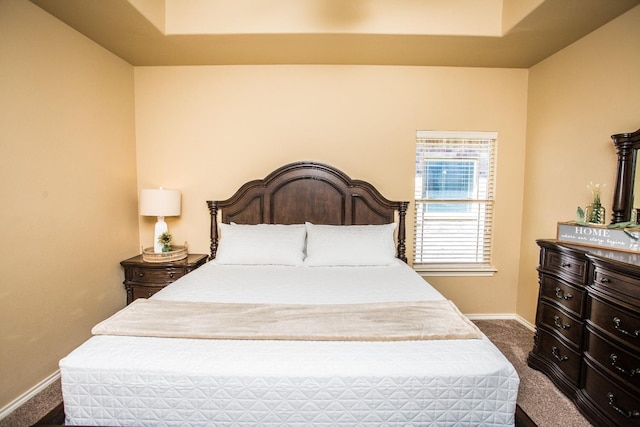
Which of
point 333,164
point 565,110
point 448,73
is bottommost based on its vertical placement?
point 333,164

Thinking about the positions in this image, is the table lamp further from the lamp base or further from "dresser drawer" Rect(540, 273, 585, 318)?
"dresser drawer" Rect(540, 273, 585, 318)

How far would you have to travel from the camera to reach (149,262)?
8.69 feet

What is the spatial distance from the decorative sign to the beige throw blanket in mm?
1206

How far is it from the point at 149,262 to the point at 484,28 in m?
3.38

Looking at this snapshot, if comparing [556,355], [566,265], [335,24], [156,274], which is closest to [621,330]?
[566,265]

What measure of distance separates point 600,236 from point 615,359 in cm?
74

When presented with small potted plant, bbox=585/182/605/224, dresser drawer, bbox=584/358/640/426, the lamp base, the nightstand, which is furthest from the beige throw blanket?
small potted plant, bbox=585/182/605/224

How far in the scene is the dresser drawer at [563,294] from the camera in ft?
6.19

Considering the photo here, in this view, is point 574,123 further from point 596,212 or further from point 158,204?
point 158,204

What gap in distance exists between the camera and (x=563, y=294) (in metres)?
2.02

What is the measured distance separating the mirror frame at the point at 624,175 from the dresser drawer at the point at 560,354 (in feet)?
3.03

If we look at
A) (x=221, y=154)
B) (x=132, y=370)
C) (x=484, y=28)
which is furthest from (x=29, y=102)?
(x=484, y=28)

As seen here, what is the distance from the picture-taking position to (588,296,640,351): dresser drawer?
1.51 m

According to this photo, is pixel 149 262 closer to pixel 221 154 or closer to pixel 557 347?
pixel 221 154
